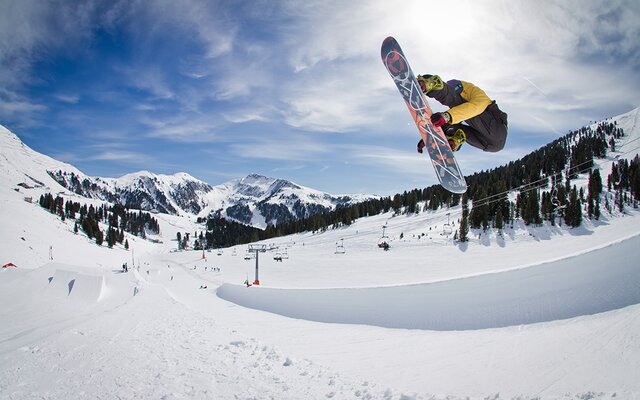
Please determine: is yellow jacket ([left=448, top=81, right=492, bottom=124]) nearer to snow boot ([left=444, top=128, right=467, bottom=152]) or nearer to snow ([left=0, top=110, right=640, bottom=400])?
snow boot ([left=444, top=128, right=467, bottom=152])

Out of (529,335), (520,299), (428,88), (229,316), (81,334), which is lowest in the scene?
(229,316)

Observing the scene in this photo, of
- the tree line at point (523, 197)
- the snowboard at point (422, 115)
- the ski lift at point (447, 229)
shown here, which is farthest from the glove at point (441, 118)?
the ski lift at point (447, 229)

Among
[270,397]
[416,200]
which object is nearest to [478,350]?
[270,397]

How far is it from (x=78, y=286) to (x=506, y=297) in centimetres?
2828

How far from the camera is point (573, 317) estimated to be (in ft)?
26.3

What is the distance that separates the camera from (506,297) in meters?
9.64

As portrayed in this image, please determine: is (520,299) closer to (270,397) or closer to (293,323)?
(270,397)

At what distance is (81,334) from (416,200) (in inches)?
3719

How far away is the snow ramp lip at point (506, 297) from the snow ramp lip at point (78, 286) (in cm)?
1931

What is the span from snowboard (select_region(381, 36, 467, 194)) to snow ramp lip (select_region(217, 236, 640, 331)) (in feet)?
12.3

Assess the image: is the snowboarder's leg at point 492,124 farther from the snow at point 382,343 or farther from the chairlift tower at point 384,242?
the chairlift tower at point 384,242

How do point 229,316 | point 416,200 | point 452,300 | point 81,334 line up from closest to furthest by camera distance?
point 452,300 < point 81,334 < point 229,316 < point 416,200

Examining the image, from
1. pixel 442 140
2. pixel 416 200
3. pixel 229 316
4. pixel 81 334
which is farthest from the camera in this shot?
pixel 416 200

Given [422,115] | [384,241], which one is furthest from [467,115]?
[384,241]
